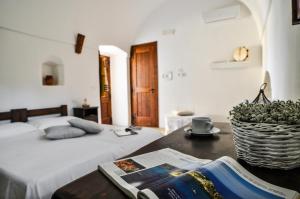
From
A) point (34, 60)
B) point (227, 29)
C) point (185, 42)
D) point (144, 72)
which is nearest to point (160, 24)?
point (185, 42)

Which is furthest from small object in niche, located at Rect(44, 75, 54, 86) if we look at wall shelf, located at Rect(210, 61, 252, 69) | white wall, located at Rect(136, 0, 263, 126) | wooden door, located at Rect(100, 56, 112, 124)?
wall shelf, located at Rect(210, 61, 252, 69)

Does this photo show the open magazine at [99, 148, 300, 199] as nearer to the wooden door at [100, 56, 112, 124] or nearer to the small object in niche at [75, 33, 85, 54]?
the small object in niche at [75, 33, 85, 54]

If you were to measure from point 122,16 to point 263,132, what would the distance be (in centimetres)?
446

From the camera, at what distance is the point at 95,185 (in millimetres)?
574

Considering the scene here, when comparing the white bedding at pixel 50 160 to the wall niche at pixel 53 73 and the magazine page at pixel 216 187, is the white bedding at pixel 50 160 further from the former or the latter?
the wall niche at pixel 53 73

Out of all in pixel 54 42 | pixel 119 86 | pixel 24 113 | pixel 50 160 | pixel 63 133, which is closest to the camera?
pixel 50 160

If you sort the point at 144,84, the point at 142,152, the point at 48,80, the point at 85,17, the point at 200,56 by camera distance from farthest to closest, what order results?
the point at 144,84 < the point at 200,56 < the point at 85,17 < the point at 48,80 < the point at 142,152

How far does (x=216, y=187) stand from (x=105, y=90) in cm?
563

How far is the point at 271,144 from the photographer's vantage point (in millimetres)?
598

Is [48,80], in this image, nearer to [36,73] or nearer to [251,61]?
[36,73]

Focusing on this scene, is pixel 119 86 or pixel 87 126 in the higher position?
pixel 119 86

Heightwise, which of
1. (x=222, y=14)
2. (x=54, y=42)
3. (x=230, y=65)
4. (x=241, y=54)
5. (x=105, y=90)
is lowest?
(x=105, y=90)

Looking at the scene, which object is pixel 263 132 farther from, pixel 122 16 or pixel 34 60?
pixel 122 16

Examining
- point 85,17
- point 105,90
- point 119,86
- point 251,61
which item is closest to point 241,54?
point 251,61
